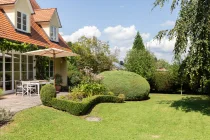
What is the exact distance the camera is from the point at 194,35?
1126 centimetres

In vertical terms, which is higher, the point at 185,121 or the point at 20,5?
the point at 20,5

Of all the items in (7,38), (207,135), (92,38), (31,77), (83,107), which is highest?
(92,38)

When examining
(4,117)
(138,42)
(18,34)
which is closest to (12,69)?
(18,34)

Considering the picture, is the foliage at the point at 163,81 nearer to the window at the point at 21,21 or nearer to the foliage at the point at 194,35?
the foliage at the point at 194,35

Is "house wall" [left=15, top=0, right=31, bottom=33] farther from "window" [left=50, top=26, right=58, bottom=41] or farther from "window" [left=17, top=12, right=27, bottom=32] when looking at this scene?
"window" [left=50, top=26, right=58, bottom=41]

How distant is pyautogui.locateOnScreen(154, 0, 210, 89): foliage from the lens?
1090 centimetres

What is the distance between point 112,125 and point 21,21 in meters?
11.7

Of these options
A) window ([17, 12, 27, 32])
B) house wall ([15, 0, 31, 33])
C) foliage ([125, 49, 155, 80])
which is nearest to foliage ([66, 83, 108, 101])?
window ([17, 12, 27, 32])

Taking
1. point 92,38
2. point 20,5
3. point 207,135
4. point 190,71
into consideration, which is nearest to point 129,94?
point 190,71

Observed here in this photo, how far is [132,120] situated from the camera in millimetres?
10586

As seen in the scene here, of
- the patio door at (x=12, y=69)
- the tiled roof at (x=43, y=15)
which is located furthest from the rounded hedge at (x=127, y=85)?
the tiled roof at (x=43, y=15)

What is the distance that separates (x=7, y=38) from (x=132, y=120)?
30.8ft

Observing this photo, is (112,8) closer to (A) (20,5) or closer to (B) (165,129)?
(A) (20,5)

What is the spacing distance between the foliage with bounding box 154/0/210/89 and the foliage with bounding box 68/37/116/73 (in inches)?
599
